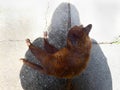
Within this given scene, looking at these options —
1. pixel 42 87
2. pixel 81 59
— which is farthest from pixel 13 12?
pixel 81 59

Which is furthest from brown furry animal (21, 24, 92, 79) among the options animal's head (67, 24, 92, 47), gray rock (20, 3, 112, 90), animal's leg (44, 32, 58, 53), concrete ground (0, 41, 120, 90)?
concrete ground (0, 41, 120, 90)

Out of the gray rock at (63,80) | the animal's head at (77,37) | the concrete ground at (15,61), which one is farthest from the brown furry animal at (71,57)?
the concrete ground at (15,61)

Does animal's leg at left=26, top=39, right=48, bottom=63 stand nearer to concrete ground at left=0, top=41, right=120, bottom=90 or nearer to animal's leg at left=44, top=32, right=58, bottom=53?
animal's leg at left=44, top=32, right=58, bottom=53

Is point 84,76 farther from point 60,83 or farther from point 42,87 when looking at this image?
point 42,87

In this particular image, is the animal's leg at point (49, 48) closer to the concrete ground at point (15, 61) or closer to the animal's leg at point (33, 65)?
the animal's leg at point (33, 65)

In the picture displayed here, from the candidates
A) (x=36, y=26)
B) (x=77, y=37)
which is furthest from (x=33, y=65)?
(x=77, y=37)

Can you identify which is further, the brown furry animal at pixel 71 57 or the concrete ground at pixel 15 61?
the concrete ground at pixel 15 61
